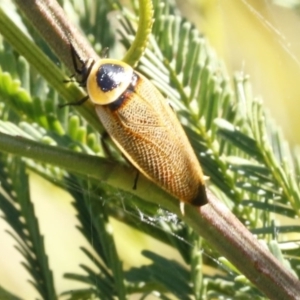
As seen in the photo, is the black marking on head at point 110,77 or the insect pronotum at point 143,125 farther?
the black marking on head at point 110,77

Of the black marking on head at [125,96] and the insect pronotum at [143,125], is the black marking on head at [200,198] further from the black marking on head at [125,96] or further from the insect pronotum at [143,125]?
the black marking on head at [125,96]

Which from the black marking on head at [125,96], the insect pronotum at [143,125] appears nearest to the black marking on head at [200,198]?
the insect pronotum at [143,125]

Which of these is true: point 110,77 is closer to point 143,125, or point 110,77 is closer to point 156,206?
point 143,125

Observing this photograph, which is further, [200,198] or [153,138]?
[153,138]

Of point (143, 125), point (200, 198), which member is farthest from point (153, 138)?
point (200, 198)

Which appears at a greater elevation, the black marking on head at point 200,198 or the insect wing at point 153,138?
the insect wing at point 153,138

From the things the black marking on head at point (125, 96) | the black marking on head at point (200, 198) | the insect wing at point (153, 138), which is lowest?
the black marking on head at point (200, 198)
